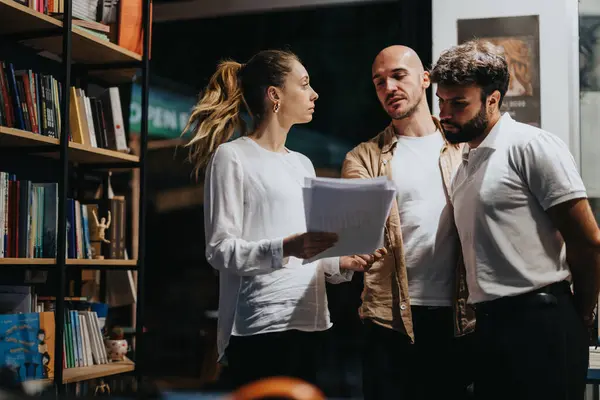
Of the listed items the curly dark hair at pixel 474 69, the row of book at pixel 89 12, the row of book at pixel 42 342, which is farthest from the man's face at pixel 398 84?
the row of book at pixel 42 342

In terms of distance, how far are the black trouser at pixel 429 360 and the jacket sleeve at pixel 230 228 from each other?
55 cm

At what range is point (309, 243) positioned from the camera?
5.98 ft

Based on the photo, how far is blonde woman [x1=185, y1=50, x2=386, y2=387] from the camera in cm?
186

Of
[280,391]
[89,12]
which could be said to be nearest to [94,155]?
[89,12]

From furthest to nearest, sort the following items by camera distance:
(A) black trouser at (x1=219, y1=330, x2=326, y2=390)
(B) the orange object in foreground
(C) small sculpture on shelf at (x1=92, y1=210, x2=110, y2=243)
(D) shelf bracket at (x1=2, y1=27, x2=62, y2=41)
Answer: (C) small sculpture on shelf at (x1=92, y1=210, x2=110, y2=243) < (D) shelf bracket at (x1=2, y1=27, x2=62, y2=41) < (A) black trouser at (x1=219, y1=330, x2=326, y2=390) < (B) the orange object in foreground

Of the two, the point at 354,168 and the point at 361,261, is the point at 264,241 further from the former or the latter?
the point at 354,168

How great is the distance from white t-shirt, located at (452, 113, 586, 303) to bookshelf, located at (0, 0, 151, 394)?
1722 millimetres

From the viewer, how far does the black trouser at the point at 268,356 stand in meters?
1.86

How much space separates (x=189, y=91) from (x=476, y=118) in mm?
3235

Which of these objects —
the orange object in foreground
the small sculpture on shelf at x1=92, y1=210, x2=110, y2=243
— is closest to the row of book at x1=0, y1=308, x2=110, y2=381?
the small sculpture on shelf at x1=92, y1=210, x2=110, y2=243

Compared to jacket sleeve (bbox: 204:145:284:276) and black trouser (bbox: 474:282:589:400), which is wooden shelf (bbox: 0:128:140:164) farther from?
black trouser (bbox: 474:282:589:400)

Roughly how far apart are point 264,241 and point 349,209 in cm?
25

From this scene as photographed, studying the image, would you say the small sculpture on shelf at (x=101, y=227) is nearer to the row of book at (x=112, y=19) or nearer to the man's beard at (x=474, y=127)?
the row of book at (x=112, y=19)

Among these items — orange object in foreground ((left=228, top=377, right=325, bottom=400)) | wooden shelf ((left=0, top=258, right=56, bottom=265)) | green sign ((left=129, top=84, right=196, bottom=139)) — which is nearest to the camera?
orange object in foreground ((left=228, top=377, right=325, bottom=400))
